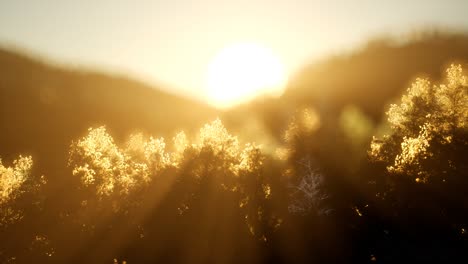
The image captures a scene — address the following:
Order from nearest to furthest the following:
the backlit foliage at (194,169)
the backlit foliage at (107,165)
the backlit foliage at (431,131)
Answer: the backlit foliage at (431,131) < the backlit foliage at (194,169) < the backlit foliage at (107,165)

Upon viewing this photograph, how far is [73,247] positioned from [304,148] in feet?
161

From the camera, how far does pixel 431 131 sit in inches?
2274

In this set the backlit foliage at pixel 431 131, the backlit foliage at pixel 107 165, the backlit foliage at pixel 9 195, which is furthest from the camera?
the backlit foliage at pixel 107 165

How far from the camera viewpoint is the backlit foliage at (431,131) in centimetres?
5534

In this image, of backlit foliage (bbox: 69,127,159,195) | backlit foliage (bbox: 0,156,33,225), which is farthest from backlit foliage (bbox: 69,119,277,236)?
backlit foliage (bbox: 0,156,33,225)

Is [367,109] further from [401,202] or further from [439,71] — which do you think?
[401,202]

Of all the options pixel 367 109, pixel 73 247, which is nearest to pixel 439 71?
pixel 367 109

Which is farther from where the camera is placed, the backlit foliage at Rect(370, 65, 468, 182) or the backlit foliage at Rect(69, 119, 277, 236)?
the backlit foliage at Rect(69, 119, 277, 236)

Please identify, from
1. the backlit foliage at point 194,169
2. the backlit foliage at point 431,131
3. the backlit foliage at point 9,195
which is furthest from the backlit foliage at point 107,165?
the backlit foliage at point 431,131

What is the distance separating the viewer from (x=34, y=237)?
56875 millimetres

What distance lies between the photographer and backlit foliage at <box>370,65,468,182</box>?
5534 centimetres

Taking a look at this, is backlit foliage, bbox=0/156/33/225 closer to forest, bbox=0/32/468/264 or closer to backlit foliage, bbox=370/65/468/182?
forest, bbox=0/32/468/264

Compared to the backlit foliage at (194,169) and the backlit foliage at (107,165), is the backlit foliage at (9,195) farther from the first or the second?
the backlit foliage at (107,165)

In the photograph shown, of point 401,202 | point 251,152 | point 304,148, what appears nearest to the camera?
point 401,202
